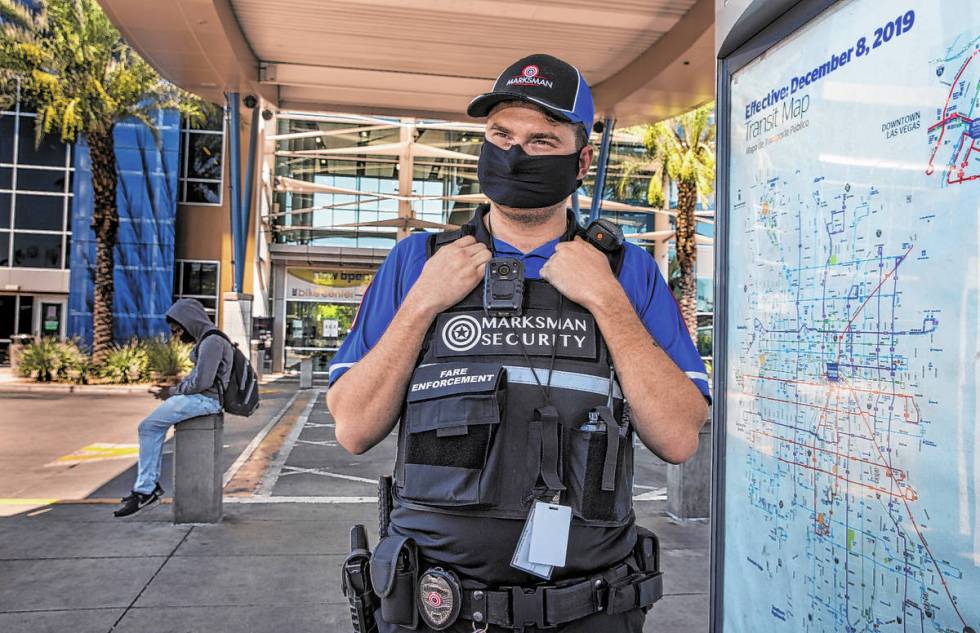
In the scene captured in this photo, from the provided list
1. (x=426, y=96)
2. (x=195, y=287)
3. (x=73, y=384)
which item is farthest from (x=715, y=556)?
(x=195, y=287)

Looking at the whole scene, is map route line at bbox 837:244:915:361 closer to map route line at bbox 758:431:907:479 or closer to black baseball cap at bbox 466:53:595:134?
map route line at bbox 758:431:907:479

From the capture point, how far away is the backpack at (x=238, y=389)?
21.4ft

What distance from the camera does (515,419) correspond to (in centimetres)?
182

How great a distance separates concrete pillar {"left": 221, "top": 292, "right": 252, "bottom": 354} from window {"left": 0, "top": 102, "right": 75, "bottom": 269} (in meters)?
11.8

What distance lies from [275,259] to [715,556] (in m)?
26.9

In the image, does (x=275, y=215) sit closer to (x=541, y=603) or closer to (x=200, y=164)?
(x=200, y=164)

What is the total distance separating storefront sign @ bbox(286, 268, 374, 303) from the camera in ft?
92.1

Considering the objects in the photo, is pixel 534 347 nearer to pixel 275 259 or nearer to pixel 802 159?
pixel 802 159

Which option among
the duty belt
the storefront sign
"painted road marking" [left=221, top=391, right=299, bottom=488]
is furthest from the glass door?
the duty belt

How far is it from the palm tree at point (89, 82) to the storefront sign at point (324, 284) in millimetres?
8225

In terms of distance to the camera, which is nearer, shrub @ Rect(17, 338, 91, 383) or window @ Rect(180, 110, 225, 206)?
shrub @ Rect(17, 338, 91, 383)

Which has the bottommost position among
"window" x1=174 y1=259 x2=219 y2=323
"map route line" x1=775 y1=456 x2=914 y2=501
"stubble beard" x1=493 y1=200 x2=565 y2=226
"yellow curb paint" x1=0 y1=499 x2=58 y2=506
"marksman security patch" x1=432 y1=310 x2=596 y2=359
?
"yellow curb paint" x1=0 y1=499 x2=58 y2=506

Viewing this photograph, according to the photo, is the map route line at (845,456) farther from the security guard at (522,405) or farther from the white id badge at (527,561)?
the white id badge at (527,561)

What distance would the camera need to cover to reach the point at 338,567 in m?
5.23
